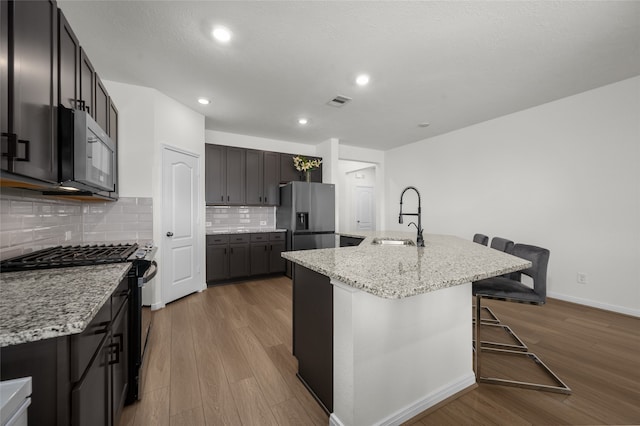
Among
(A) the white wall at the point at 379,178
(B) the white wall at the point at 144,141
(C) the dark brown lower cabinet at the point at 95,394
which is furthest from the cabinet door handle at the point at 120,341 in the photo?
(A) the white wall at the point at 379,178

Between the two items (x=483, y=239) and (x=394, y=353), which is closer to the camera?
(x=394, y=353)

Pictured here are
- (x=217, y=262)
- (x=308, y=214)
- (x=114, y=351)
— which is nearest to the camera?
(x=114, y=351)

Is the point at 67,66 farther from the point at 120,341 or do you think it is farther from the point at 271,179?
the point at 271,179

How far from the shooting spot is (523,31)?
2141 millimetres

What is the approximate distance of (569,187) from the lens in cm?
341

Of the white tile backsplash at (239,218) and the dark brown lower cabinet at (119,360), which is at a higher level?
the white tile backsplash at (239,218)

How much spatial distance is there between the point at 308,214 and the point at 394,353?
11.5ft

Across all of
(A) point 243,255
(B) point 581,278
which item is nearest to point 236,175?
(A) point 243,255

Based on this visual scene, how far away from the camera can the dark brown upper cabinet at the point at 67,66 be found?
1446 millimetres

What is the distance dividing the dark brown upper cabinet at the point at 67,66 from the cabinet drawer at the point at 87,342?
1.21 metres

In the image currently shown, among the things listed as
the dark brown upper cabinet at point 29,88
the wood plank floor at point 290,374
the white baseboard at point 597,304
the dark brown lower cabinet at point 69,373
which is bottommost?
the wood plank floor at point 290,374

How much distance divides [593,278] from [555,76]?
8.22 feet

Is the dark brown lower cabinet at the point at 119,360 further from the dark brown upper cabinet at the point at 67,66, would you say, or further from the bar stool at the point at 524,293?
the bar stool at the point at 524,293

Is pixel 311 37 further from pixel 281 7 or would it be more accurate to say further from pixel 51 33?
pixel 51 33
